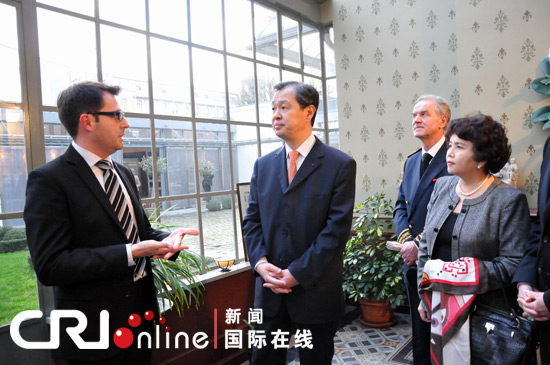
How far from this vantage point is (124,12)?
2.53m

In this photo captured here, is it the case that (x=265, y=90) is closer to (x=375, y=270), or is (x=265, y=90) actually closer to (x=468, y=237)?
(x=375, y=270)

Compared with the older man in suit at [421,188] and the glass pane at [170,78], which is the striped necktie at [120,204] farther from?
the older man in suit at [421,188]

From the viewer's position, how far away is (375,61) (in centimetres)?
390

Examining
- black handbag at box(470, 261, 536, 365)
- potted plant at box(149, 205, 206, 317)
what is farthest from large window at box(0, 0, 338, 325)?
black handbag at box(470, 261, 536, 365)

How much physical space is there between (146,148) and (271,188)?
3.96 ft

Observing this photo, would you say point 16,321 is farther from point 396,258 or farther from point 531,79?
point 531,79

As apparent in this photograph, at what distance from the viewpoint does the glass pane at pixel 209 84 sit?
9.64ft

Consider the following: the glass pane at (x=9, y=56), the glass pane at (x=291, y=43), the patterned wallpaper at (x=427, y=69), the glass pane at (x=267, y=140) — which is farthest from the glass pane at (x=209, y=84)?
the patterned wallpaper at (x=427, y=69)

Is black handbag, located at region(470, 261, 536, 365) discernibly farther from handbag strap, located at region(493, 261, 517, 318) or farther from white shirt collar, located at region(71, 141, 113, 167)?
white shirt collar, located at region(71, 141, 113, 167)

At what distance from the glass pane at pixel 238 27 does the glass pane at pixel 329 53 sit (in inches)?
45.9

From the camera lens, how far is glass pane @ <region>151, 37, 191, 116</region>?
2674 mm

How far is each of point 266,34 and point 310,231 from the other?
97.3 inches

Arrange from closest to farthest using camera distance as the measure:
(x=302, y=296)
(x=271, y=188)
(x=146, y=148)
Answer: (x=302, y=296) < (x=271, y=188) < (x=146, y=148)

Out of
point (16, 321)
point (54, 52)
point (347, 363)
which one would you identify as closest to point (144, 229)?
point (16, 321)
